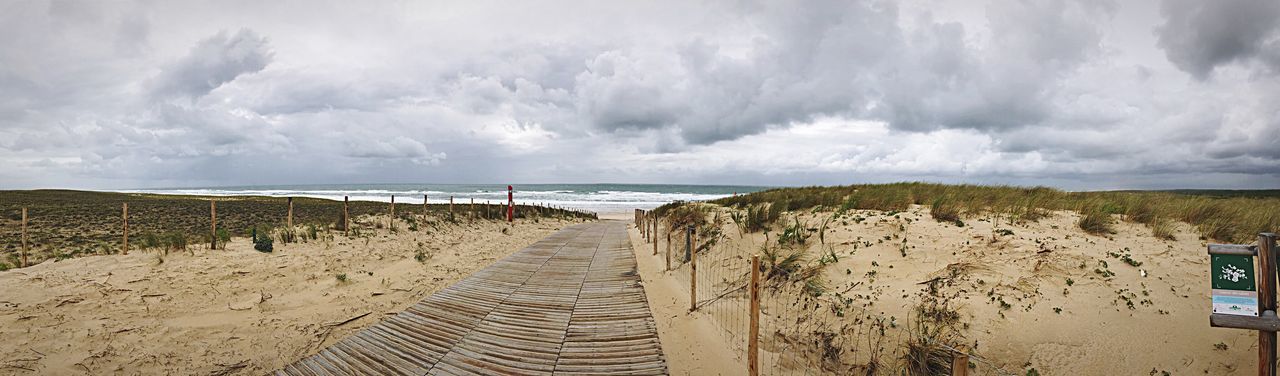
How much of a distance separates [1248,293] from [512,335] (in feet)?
20.2

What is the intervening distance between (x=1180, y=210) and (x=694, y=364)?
8386mm

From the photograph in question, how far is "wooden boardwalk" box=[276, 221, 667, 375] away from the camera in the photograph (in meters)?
4.79

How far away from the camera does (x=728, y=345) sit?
18.9 ft

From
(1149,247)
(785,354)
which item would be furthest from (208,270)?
(1149,247)

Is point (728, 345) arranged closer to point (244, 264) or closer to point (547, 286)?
point (547, 286)

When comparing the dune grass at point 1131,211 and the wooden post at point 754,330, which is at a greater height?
the dune grass at point 1131,211

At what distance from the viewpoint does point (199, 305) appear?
6.91m

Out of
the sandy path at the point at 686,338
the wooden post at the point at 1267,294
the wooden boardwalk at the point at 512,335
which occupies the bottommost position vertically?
the sandy path at the point at 686,338

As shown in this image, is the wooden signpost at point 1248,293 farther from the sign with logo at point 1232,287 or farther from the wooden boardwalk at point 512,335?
the wooden boardwalk at point 512,335

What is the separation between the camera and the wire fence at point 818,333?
4.48 meters

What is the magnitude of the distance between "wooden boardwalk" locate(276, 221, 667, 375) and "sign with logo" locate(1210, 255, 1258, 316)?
4074mm

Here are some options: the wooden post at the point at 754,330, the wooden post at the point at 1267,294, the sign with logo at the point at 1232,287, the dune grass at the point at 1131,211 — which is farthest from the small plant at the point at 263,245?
the wooden post at the point at 1267,294

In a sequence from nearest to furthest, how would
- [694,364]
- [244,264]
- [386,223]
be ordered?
[694,364]
[244,264]
[386,223]

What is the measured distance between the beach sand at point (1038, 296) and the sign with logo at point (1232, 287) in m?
1.84
